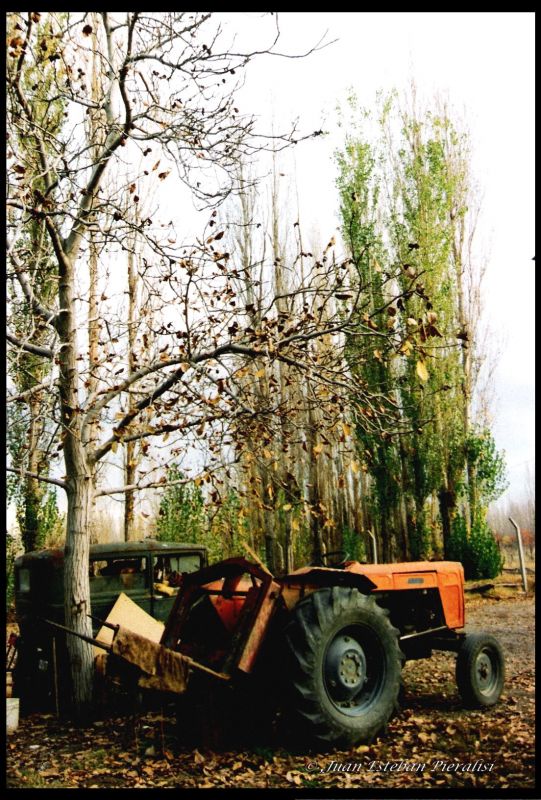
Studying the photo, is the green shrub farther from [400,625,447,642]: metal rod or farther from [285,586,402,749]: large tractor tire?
[285,586,402,749]: large tractor tire

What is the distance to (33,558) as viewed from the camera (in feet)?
26.5

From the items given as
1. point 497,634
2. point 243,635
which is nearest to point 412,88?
point 497,634

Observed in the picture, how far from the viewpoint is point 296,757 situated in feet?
17.5

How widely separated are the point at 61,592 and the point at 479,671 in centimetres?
430

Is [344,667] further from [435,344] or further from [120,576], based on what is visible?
[435,344]

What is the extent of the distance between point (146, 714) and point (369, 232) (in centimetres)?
1562

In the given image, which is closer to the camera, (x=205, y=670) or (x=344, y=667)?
(x=205, y=670)

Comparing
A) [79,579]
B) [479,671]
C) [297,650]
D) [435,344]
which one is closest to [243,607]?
[297,650]

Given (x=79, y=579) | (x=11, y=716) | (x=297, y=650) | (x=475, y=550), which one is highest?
(x=79, y=579)

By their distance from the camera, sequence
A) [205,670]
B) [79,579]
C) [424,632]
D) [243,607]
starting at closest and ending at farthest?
1. [205,670]
2. [243,607]
3. [424,632]
4. [79,579]

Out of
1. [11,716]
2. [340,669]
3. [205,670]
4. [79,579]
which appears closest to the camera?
[205,670]

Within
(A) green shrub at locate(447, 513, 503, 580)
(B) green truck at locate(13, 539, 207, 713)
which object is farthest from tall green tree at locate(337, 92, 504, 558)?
(B) green truck at locate(13, 539, 207, 713)

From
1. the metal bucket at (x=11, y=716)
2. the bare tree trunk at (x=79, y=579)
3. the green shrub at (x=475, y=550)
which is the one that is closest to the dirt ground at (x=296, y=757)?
the metal bucket at (x=11, y=716)

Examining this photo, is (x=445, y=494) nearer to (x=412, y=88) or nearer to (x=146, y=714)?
(x=412, y=88)
